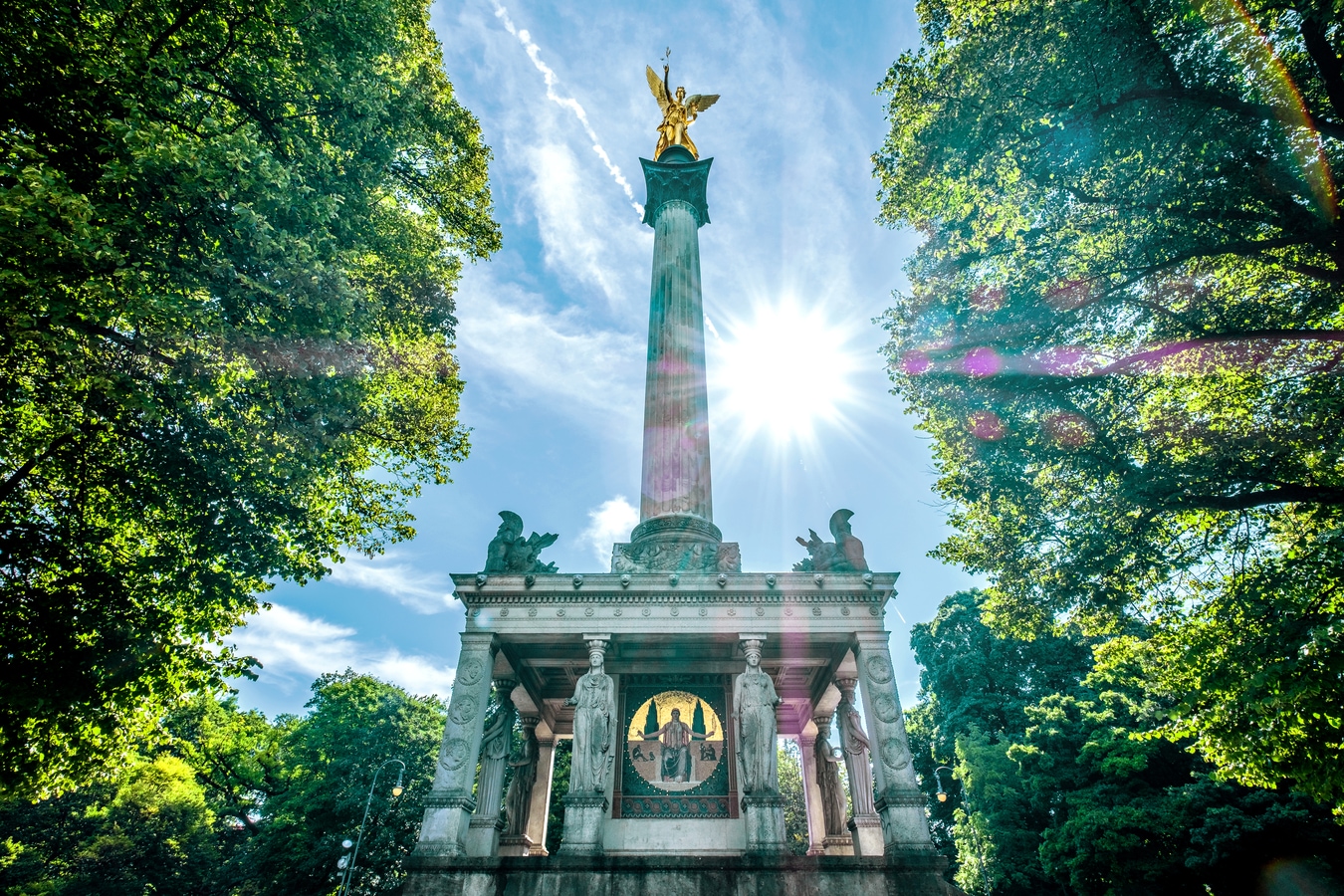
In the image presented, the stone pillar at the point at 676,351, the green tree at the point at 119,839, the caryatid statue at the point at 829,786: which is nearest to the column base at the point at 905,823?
the caryatid statue at the point at 829,786

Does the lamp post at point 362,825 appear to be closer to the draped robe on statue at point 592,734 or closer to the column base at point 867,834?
the draped robe on statue at point 592,734

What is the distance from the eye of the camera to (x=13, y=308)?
789 centimetres

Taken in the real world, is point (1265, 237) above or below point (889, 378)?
below

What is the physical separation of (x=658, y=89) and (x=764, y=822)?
27233mm

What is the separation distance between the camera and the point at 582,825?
1205 cm

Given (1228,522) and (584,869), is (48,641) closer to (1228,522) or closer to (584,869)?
(584,869)

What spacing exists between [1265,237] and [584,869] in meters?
16.0

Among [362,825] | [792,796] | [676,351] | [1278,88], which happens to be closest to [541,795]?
[676,351]

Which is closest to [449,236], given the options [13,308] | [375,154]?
[375,154]

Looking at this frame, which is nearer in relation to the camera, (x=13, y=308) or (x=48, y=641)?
(x=13, y=308)

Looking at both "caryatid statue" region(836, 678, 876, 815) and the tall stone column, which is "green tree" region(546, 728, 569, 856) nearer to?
the tall stone column

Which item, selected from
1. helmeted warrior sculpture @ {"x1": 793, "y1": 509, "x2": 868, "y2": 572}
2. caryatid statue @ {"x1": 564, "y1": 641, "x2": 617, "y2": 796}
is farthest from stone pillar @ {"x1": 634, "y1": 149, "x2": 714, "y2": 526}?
caryatid statue @ {"x1": 564, "y1": 641, "x2": 617, "y2": 796}

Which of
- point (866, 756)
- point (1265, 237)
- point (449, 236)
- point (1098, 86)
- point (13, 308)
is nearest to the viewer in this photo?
point (13, 308)

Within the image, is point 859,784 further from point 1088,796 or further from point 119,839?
point 119,839
